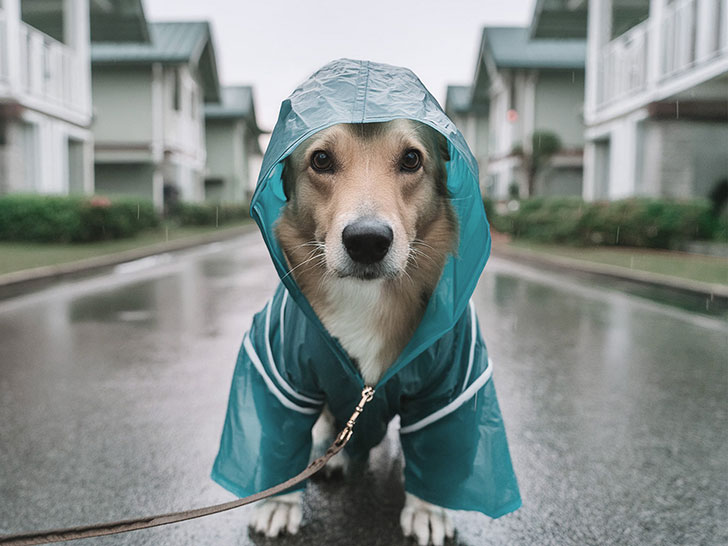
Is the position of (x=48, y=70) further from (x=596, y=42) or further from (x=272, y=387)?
(x=272, y=387)

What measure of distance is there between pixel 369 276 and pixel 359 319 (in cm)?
21

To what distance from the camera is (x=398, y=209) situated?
7.64 feet

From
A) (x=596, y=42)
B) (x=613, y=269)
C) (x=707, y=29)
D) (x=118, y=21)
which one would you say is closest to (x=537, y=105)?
(x=596, y=42)

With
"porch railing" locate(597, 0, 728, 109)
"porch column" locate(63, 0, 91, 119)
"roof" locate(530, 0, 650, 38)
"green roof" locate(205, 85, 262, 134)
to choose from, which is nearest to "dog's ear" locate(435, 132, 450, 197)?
"porch railing" locate(597, 0, 728, 109)

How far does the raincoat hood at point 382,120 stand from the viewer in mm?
2094

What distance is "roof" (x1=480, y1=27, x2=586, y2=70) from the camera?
90.3 ft

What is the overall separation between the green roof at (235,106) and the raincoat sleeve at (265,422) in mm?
36301

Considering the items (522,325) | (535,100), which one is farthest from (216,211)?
(522,325)

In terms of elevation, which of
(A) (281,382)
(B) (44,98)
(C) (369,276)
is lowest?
(A) (281,382)

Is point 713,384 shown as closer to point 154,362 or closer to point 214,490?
point 214,490

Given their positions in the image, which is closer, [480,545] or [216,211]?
[480,545]

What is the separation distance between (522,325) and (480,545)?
15.2 ft

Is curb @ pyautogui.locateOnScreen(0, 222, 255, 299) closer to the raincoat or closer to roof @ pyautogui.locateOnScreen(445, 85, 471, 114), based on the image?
the raincoat

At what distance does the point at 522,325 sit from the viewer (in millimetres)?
6820
